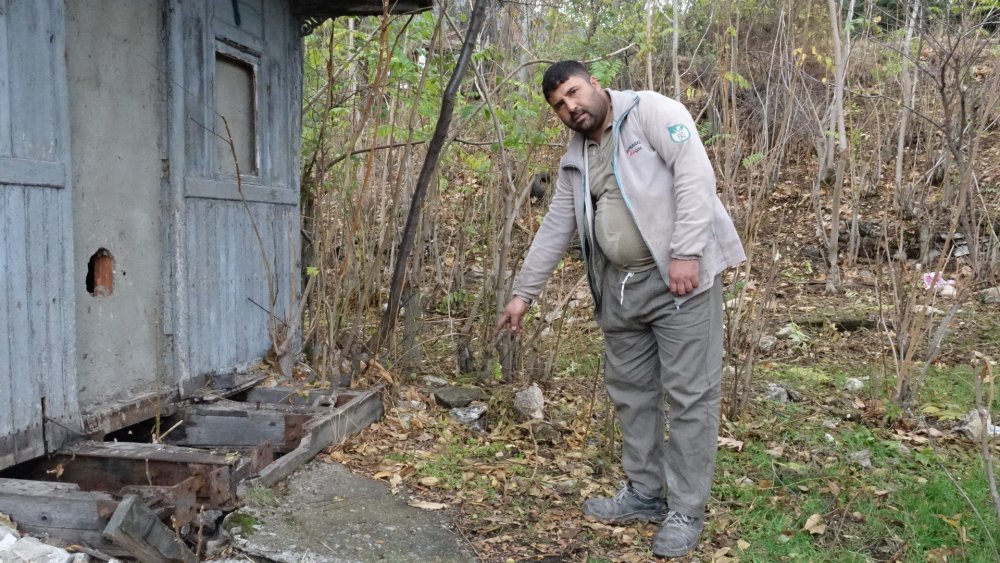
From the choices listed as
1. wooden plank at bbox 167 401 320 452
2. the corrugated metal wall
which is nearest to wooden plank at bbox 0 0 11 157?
the corrugated metal wall

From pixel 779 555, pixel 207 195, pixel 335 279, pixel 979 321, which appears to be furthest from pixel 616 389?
pixel 979 321

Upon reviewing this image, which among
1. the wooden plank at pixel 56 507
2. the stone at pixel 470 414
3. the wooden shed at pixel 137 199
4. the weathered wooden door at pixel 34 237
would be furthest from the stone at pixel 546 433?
the weathered wooden door at pixel 34 237

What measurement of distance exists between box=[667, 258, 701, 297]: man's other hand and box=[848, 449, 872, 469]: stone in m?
1.99

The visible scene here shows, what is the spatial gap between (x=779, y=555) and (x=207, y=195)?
3628 millimetres

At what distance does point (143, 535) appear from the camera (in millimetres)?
2883

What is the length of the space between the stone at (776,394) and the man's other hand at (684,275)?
290cm

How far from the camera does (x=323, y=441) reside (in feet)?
13.9

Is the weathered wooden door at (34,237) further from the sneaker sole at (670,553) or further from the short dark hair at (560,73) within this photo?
the sneaker sole at (670,553)

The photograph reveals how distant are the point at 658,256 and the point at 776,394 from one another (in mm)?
3032

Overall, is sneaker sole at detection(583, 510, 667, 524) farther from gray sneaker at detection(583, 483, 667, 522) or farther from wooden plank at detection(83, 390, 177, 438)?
wooden plank at detection(83, 390, 177, 438)

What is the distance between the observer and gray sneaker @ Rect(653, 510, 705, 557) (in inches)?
125

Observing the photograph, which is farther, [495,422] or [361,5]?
[361,5]

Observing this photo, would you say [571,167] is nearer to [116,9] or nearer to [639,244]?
[639,244]

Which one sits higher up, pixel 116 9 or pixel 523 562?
pixel 116 9
